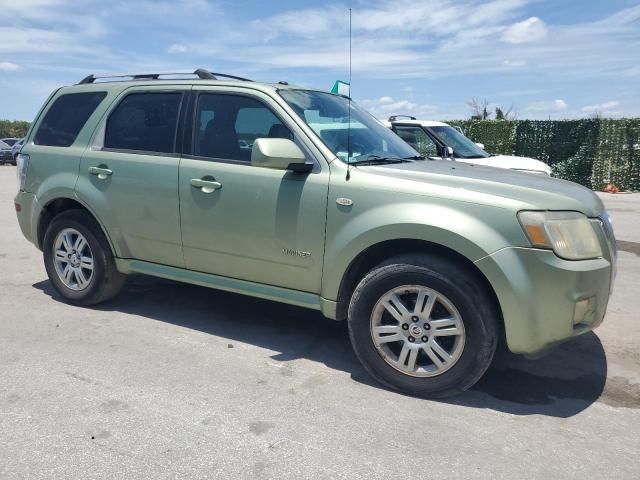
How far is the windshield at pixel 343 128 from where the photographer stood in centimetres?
403

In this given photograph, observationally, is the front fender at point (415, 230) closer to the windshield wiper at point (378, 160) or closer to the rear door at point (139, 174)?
the windshield wiper at point (378, 160)

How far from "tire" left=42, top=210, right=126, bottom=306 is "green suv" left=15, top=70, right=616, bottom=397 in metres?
0.01

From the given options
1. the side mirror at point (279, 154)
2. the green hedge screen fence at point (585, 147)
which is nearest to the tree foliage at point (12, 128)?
the green hedge screen fence at point (585, 147)

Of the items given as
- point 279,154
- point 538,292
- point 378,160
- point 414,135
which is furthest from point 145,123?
point 414,135

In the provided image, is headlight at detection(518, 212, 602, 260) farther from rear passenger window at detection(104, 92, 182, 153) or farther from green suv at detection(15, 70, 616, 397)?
rear passenger window at detection(104, 92, 182, 153)

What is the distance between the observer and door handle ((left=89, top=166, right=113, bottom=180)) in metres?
4.68

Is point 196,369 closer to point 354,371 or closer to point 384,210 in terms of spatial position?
point 354,371

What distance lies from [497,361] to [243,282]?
1907 millimetres

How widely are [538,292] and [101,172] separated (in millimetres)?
3449

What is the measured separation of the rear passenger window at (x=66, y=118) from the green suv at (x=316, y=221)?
2cm

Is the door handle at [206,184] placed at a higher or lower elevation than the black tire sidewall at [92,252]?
higher

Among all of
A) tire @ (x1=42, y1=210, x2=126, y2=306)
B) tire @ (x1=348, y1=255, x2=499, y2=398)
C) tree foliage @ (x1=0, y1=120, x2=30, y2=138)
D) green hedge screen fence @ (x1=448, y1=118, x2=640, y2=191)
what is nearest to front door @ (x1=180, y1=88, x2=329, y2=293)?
tire @ (x1=348, y1=255, x2=499, y2=398)

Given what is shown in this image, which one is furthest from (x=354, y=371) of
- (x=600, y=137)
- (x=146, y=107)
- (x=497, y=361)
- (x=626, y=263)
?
(x=600, y=137)

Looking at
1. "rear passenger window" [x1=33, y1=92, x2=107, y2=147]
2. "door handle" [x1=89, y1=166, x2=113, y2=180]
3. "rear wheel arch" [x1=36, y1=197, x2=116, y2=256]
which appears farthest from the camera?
"rear passenger window" [x1=33, y1=92, x2=107, y2=147]
